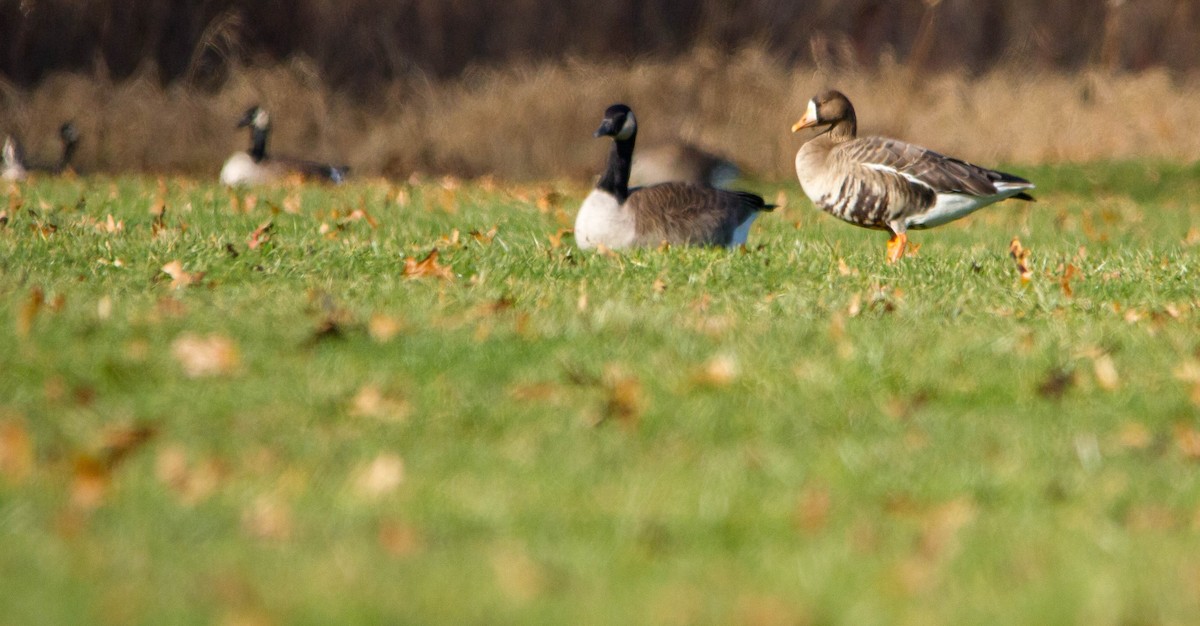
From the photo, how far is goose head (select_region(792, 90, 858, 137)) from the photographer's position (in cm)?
1115

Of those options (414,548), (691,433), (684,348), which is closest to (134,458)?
(414,548)

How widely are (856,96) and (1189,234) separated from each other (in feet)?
37.1

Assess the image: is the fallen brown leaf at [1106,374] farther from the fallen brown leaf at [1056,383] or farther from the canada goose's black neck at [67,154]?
the canada goose's black neck at [67,154]

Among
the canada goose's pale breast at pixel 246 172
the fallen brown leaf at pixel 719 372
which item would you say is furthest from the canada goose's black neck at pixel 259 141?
the fallen brown leaf at pixel 719 372

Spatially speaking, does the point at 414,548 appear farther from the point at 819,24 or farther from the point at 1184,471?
the point at 819,24

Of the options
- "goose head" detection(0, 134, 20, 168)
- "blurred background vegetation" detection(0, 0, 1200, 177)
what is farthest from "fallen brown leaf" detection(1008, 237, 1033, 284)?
"blurred background vegetation" detection(0, 0, 1200, 177)

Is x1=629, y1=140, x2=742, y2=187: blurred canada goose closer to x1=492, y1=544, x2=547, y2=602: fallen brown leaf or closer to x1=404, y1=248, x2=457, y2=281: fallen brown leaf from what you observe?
x1=404, y1=248, x2=457, y2=281: fallen brown leaf

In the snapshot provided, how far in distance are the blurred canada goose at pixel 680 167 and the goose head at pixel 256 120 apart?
4.93 m

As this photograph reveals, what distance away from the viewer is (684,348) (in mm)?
5691

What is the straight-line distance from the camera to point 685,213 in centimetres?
975

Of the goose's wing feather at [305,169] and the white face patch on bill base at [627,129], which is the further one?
the goose's wing feather at [305,169]

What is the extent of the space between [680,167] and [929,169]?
31.5ft

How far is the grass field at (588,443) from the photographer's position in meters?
3.41

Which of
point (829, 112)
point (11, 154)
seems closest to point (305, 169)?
point (11, 154)
